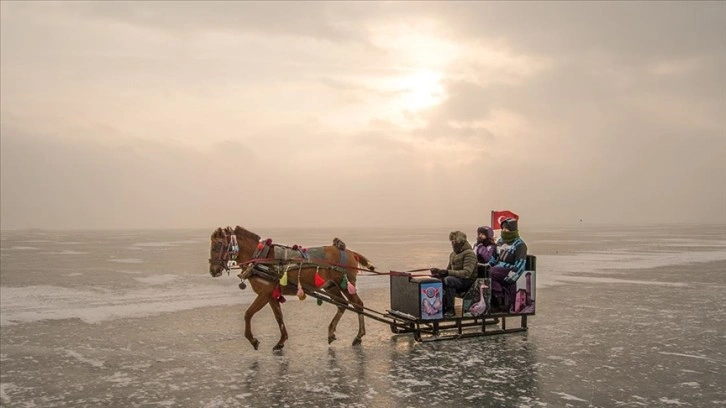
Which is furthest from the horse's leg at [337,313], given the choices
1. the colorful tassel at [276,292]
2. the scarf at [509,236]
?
the scarf at [509,236]

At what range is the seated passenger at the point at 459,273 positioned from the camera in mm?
9289

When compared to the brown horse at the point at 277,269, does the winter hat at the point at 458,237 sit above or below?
above

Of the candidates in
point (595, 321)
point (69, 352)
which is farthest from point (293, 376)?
point (595, 321)

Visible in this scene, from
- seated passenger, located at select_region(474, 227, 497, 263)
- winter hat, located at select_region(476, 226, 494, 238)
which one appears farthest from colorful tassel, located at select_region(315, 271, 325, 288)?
winter hat, located at select_region(476, 226, 494, 238)

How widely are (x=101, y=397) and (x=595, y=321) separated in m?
9.81

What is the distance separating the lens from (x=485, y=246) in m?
10.1

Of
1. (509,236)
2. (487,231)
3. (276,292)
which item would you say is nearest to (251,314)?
(276,292)

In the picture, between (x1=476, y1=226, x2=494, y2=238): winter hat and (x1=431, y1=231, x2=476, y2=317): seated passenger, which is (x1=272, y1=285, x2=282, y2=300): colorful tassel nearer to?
(x1=431, y1=231, x2=476, y2=317): seated passenger

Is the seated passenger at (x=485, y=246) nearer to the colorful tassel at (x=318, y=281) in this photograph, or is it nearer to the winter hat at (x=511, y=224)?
the winter hat at (x=511, y=224)

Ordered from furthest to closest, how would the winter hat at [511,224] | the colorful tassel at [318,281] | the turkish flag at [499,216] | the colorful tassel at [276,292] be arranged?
the turkish flag at [499,216]
the winter hat at [511,224]
the colorful tassel at [318,281]
the colorful tassel at [276,292]

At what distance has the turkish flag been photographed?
989cm

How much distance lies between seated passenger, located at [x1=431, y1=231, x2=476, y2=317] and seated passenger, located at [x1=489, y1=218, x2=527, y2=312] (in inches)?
20.2

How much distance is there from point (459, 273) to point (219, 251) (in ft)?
13.7


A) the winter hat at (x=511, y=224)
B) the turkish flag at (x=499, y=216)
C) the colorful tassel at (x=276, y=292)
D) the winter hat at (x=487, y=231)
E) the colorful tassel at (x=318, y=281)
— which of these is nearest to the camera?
the colorful tassel at (x=276, y=292)
